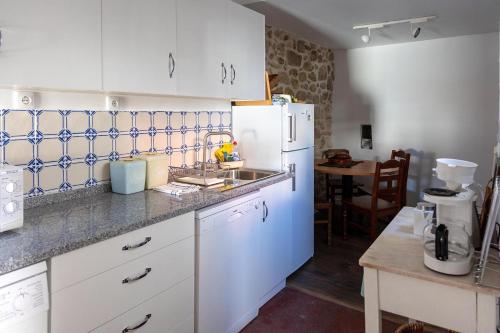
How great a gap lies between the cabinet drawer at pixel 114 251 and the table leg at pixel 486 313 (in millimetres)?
1275

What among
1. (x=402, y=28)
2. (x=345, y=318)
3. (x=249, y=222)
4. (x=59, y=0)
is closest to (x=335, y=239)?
(x=345, y=318)

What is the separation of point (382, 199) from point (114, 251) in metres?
3.17

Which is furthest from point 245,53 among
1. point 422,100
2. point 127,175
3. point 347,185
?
point 422,100

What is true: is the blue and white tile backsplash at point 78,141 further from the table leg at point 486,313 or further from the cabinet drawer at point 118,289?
the table leg at point 486,313

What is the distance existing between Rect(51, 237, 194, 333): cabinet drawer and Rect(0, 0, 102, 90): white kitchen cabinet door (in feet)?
2.82

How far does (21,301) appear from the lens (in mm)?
A: 1215

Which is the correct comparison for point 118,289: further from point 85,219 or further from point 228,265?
point 228,265

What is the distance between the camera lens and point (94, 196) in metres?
2.14

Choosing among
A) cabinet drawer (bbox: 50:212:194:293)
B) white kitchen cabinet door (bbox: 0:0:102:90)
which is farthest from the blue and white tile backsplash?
cabinet drawer (bbox: 50:212:194:293)

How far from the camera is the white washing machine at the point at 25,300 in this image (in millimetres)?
1173

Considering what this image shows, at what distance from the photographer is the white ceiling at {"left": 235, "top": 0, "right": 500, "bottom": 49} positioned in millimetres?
3195

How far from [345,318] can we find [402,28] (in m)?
3.15

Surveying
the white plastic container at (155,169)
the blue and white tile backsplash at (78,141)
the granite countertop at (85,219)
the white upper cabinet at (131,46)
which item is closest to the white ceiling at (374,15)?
the white upper cabinet at (131,46)

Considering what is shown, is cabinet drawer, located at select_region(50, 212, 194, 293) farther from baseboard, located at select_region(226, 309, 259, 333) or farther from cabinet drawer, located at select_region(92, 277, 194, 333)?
baseboard, located at select_region(226, 309, 259, 333)
